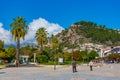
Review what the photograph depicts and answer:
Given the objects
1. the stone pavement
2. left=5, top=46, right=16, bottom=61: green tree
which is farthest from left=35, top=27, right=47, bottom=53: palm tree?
the stone pavement

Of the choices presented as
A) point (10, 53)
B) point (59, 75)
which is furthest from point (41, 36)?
point (59, 75)

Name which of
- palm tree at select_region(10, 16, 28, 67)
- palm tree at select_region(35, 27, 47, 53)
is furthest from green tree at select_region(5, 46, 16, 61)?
palm tree at select_region(10, 16, 28, 67)

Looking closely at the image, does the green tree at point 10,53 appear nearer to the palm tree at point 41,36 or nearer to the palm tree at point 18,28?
the palm tree at point 41,36

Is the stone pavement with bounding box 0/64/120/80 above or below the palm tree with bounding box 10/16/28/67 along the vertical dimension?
below

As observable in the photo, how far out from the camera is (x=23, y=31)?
2977 inches

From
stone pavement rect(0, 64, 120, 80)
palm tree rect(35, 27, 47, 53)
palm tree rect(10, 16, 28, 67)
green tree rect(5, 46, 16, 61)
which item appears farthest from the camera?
green tree rect(5, 46, 16, 61)

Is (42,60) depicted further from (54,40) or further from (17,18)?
(54,40)

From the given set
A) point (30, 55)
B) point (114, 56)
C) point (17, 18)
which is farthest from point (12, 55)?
point (114, 56)

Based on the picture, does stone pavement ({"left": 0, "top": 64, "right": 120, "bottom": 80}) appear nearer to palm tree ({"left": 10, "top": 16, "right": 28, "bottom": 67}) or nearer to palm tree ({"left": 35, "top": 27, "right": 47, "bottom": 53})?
palm tree ({"left": 10, "top": 16, "right": 28, "bottom": 67})

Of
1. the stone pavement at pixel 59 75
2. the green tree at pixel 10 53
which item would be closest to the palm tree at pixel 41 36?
the green tree at pixel 10 53

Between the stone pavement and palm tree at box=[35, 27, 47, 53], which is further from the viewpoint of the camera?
palm tree at box=[35, 27, 47, 53]

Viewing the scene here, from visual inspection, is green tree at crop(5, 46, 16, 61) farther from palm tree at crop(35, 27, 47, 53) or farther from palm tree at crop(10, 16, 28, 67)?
palm tree at crop(10, 16, 28, 67)

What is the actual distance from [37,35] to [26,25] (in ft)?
94.2

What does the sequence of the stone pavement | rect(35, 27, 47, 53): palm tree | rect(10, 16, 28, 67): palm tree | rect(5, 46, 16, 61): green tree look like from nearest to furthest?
the stone pavement → rect(10, 16, 28, 67): palm tree → rect(35, 27, 47, 53): palm tree → rect(5, 46, 16, 61): green tree
